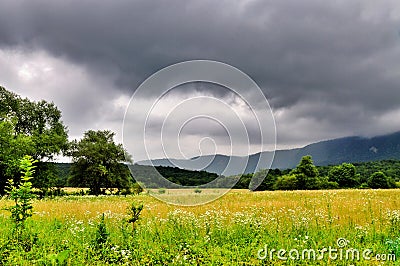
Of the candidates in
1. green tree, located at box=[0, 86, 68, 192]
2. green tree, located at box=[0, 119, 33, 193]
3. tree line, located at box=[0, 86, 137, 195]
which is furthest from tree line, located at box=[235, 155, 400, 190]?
green tree, located at box=[0, 119, 33, 193]

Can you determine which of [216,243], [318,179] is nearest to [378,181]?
[318,179]

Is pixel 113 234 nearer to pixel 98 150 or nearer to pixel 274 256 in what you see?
pixel 274 256

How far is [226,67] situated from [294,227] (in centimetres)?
549

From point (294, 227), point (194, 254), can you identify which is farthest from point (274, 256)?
point (294, 227)

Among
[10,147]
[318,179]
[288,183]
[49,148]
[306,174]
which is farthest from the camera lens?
[306,174]

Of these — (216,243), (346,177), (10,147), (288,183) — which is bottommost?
(216,243)

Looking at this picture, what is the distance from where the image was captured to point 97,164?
50688 millimetres

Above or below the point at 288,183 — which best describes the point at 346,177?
above

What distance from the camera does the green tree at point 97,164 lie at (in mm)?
50219

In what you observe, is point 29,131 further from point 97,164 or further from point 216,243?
point 216,243

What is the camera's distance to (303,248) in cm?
810

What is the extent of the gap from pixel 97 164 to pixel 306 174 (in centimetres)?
4664

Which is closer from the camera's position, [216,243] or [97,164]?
[216,243]

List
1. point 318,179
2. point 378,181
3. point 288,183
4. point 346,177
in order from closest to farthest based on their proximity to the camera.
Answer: point 318,179, point 288,183, point 378,181, point 346,177
